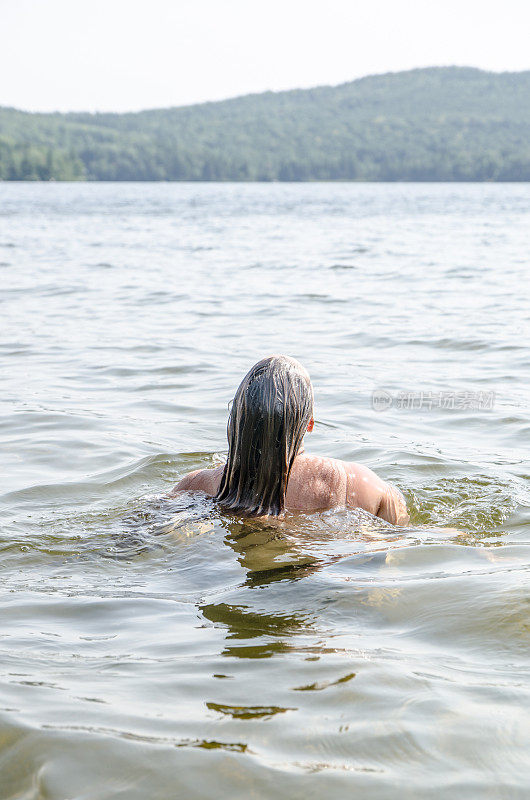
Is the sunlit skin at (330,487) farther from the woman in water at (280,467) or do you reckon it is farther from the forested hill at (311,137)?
the forested hill at (311,137)

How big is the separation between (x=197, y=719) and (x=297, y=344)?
862cm

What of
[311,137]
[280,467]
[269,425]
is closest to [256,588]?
[280,467]

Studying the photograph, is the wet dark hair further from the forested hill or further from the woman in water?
the forested hill

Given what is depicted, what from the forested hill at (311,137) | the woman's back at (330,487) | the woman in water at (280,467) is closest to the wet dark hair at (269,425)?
the woman in water at (280,467)

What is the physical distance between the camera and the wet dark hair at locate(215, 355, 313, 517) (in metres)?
3.93

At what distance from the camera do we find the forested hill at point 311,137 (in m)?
118

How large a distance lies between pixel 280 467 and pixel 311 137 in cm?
14958

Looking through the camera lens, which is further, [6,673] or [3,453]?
[3,453]

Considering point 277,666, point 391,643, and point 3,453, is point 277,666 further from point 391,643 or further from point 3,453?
point 3,453

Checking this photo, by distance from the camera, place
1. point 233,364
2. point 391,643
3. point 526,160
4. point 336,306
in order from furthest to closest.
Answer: point 526,160 → point 336,306 → point 233,364 → point 391,643

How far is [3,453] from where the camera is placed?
6.55 meters

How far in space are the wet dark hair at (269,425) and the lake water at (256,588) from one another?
20cm

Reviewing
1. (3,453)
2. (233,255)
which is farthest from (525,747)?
(233,255)

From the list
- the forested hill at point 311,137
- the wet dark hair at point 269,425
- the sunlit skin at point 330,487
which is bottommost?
the sunlit skin at point 330,487
